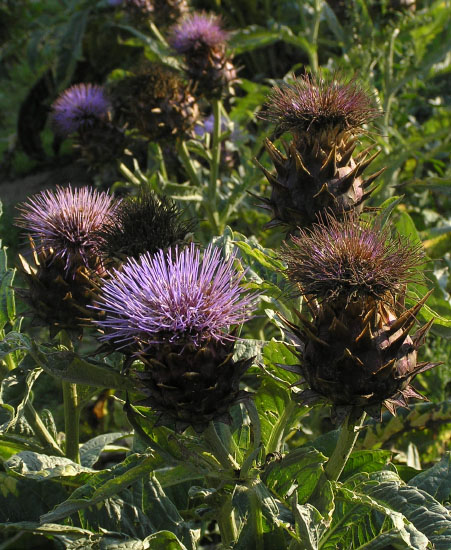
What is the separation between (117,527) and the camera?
1.40m

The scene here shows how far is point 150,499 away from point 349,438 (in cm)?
47

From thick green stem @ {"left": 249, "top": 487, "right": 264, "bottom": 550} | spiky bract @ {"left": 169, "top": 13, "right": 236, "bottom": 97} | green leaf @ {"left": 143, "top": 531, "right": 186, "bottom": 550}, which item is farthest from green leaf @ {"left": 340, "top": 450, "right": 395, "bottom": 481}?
spiky bract @ {"left": 169, "top": 13, "right": 236, "bottom": 97}

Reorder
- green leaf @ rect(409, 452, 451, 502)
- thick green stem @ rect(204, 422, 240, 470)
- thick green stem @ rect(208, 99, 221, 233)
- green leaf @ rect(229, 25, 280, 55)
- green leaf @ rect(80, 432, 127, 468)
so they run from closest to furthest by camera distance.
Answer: thick green stem @ rect(204, 422, 240, 470) → green leaf @ rect(409, 452, 451, 502) → green leaf @ rect(80, 432, 127, 468) → thick green stem @ rect(208, 99, 221, 233) → green leaf @ rect(229, 25, 280, 55)

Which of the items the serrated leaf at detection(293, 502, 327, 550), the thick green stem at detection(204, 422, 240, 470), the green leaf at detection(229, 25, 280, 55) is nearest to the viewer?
the serrated leaf at detection(293, 502, 327, 550)

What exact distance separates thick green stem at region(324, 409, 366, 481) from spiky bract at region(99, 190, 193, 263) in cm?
45

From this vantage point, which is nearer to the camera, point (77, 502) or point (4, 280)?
point (77, 502)

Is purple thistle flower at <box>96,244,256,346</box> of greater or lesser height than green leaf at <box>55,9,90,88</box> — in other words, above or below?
below

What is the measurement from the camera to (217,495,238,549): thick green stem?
1.31m

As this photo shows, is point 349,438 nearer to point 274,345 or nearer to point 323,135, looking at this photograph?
point 274,345

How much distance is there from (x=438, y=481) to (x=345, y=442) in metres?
0.25

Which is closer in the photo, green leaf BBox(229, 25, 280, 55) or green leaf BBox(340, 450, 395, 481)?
green leaf BBox(340, 450, 395, 481)

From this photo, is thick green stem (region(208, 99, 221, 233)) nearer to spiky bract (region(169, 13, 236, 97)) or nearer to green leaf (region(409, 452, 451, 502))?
spiky bract (region(169, 13, 236, 97))

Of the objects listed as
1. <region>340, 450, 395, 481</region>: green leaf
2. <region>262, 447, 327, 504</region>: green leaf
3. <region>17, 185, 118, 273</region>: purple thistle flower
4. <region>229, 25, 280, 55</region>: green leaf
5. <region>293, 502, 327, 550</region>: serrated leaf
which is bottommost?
<region>293, 502, 327, 550</region>: serrated leaf

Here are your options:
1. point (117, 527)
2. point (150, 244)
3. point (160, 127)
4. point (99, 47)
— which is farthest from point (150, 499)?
point (99, 47)
